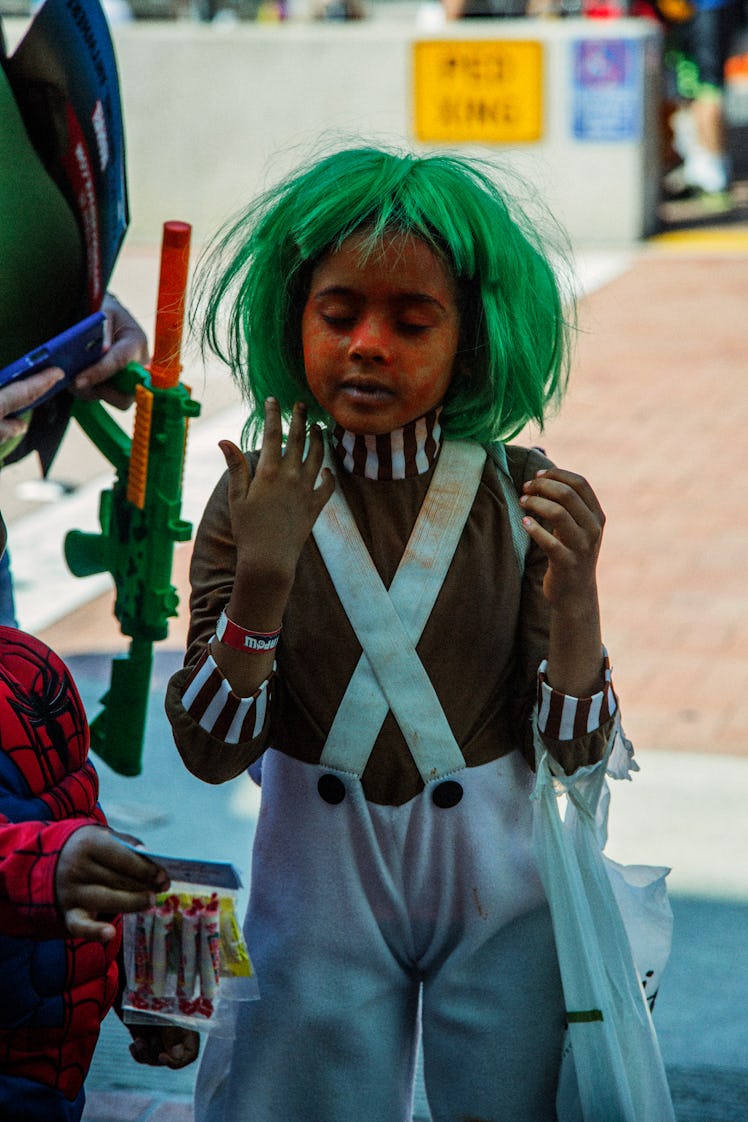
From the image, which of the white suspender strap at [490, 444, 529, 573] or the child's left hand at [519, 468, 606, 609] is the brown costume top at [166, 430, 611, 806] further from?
the child's left hand at [519, 468, 606, 609]

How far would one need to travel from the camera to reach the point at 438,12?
15500 millimetres

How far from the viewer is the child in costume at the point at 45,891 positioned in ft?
4.75

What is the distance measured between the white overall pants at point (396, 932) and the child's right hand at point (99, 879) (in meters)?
0.41

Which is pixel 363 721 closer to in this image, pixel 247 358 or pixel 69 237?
pixel 247 358

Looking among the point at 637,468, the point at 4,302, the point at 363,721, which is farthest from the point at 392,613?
the point at 637,468

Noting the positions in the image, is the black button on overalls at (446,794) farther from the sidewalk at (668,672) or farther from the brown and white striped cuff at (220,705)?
the sidewalk at (668,672)

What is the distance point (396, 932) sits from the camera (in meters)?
1.84

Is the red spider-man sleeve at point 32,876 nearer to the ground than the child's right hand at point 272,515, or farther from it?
nearer to the ground

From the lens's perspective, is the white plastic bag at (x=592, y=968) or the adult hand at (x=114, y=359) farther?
the adult hand at (x=114, y=359)

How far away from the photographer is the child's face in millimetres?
1738

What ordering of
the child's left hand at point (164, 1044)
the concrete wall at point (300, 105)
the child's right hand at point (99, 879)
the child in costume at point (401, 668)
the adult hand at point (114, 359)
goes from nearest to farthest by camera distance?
the child's right hand at point (99, 879)
the child in costume at point (401, 668)
the child's left hand at point (164, 1044)
the adult hand at point (114, 359)
the concrete wall at point (300, 105)

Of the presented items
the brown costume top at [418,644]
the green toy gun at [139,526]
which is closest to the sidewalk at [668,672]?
the brown costume top at [418,644]

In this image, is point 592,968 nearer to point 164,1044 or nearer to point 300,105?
point 164,1044

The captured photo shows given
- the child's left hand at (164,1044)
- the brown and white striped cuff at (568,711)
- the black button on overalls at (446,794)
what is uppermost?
the brown and white striped cuff at (568,711)
